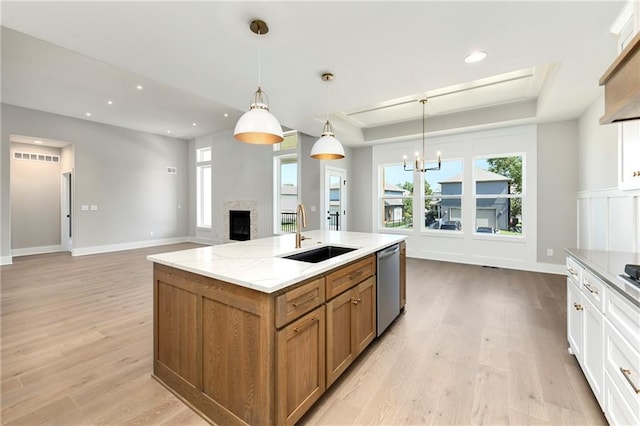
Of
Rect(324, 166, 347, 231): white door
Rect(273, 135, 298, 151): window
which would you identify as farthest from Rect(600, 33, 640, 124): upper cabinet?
Rect(273, 135, 298, 151): window

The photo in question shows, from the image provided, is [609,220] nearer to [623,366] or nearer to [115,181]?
[623,366]

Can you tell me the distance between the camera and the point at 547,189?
4.95 metres

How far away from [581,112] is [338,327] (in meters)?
5.32

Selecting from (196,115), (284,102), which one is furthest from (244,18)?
(196,115)

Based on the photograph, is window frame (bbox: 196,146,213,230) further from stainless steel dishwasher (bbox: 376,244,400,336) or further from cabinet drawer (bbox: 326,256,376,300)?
cabinet drawer (bbox: 326,256,376,300)

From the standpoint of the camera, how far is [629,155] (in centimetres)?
210

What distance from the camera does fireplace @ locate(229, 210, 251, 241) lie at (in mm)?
7527

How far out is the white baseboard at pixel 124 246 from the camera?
666 cm

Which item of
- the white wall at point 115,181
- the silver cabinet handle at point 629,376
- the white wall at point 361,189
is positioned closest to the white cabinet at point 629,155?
the silver cabinet handle at point 629,376

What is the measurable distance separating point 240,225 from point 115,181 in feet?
11.5

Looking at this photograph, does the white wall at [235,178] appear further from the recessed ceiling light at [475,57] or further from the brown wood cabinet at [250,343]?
the brown wood cabinet at [250,343]

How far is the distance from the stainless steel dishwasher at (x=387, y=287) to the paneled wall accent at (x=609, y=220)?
211 cm

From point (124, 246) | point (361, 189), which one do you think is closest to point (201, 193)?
point (124, 246)

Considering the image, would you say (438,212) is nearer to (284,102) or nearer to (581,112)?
(581,112)
